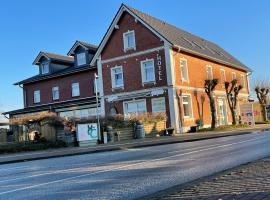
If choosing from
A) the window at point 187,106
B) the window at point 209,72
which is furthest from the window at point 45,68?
the window at point 187,106

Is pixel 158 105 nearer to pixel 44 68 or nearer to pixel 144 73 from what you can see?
pixel 144 73

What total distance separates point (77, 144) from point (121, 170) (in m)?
17.5

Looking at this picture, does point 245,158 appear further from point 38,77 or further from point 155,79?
point 38,77

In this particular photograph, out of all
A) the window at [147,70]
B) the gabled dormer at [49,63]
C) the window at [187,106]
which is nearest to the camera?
A: the window at [147,70]

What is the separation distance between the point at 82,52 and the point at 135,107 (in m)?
11.4

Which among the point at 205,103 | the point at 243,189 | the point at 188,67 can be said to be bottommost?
the point at 243,189

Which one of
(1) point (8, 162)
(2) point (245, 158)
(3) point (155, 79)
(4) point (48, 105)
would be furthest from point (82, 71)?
(2) point (245, 158)

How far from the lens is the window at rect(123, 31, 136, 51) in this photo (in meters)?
37.7

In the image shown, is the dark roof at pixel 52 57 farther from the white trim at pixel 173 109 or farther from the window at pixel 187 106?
the white trim at pixel 173 109

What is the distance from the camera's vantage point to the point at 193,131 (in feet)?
117

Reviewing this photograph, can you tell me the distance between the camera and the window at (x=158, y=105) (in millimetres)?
35481

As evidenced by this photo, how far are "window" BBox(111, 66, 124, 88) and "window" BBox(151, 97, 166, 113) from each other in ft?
13.5

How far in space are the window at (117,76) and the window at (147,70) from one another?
8.38ft

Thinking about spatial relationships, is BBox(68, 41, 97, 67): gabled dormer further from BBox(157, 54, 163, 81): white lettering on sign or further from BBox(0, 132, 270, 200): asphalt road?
BBox(0, 132, 270, 200): asphalt road
